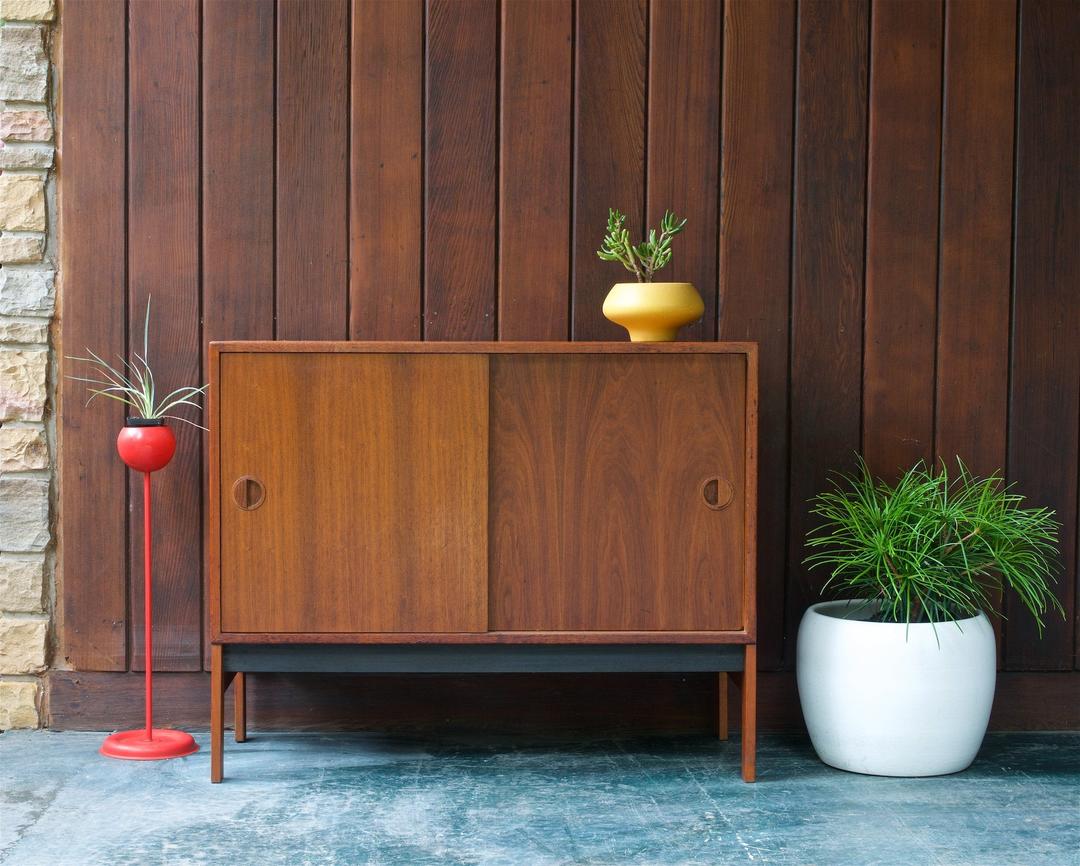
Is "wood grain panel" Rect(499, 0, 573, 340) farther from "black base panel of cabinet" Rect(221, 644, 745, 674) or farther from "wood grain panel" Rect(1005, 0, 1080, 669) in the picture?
"wood grain panel" Rect(1005, 0, 1080, 669)

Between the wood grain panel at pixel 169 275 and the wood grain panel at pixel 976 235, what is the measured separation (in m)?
1.84

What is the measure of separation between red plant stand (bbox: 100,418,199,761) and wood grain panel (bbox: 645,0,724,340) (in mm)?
1244

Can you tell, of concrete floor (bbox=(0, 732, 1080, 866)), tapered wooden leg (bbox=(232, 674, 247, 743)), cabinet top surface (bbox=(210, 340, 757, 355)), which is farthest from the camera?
tapered wooden leg (bbox=(232, 674, 247, 743))

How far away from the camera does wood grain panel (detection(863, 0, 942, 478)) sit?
8.79 ft

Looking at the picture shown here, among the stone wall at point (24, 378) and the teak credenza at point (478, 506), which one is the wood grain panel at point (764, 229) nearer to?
the teak credenza at point (478, 506)

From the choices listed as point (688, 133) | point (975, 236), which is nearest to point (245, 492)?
point (688, 133)

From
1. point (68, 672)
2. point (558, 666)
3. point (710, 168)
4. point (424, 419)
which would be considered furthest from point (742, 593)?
point (68, 672)

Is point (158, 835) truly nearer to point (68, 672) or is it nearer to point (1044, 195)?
point (68, 672)

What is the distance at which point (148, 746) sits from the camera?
97.0 inches

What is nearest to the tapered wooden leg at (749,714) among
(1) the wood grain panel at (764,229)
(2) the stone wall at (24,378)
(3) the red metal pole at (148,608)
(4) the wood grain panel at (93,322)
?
(1) the wood grain panel at (764,229)

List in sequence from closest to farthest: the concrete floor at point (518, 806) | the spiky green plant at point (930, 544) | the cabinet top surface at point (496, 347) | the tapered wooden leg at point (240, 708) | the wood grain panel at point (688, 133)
Answer: the concrete floor at point (518, 806) < the cabinet top surface at point (496, 347) < the spiky green plant at point (930, 544) < the tapered wooden leg at point (240, 708) < the wood grain panel at point (688, 133)

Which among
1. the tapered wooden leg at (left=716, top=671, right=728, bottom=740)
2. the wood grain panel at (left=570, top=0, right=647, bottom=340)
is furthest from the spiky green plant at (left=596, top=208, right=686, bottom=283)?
the tapered wooden leg at (left=716, top=671, right=728, bottom=740)

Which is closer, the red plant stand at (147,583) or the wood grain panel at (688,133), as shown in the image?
the red plant stand at (147,583)

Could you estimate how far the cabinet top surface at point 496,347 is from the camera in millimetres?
2244
